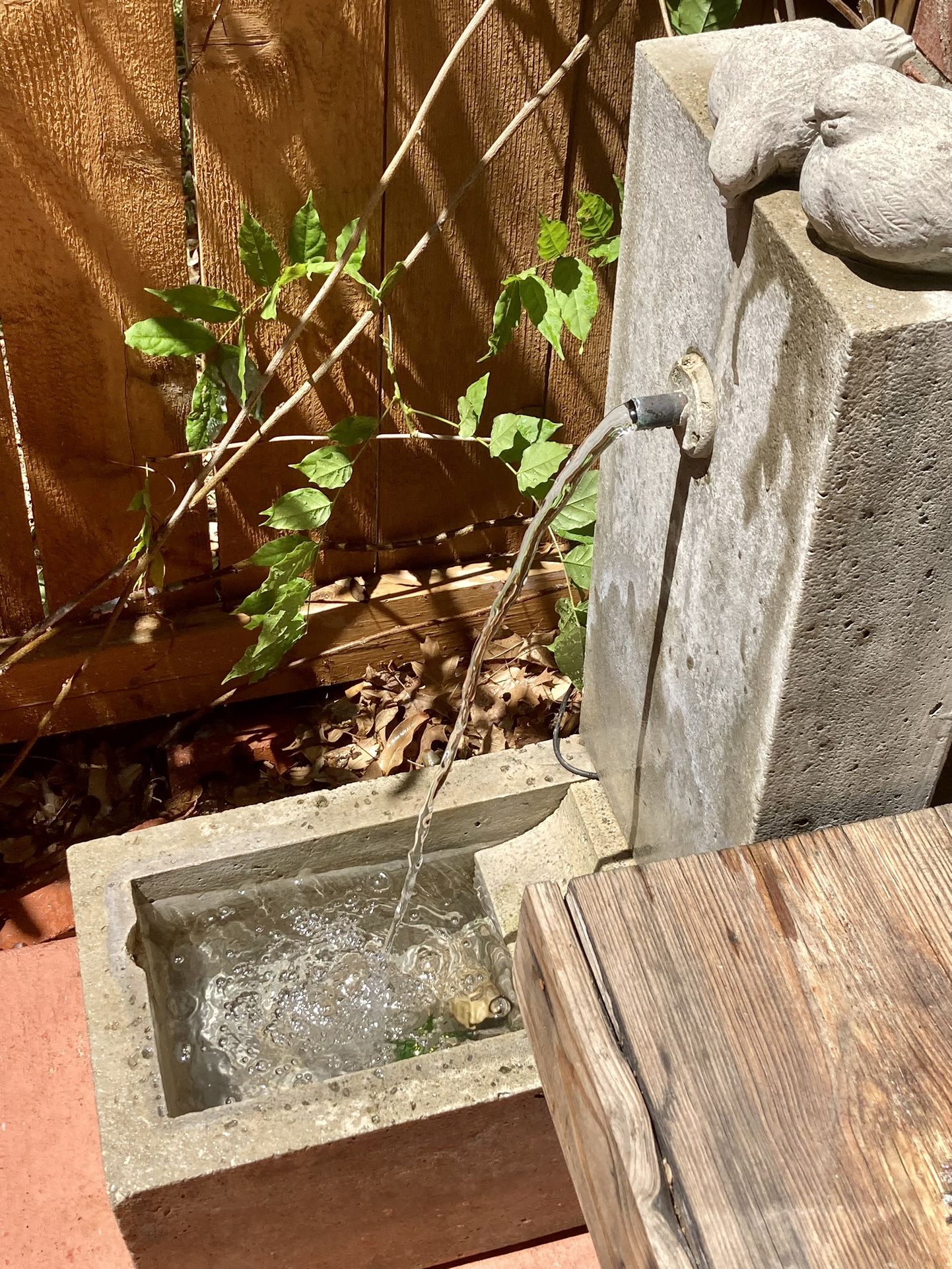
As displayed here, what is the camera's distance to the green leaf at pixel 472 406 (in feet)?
7.87

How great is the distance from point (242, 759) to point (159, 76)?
1.47m

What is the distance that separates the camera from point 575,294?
233 cm

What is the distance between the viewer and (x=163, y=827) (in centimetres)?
220

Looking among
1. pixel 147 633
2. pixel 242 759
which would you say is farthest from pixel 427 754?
pixel 147 633

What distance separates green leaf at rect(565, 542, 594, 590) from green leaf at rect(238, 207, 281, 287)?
0.77 metres

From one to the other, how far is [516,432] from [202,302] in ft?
2.21

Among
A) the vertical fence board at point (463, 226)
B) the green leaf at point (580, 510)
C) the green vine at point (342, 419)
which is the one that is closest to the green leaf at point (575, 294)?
the green vine at point (342, 419)

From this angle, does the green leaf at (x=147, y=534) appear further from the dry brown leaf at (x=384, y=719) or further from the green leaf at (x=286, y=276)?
the dry brown leaf at (x=384, y=719)

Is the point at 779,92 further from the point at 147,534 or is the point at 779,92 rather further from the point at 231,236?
the point at 147,534

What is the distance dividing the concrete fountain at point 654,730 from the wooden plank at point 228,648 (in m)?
0.62

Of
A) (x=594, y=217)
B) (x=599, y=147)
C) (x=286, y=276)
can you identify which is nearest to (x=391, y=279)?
(x=286, y=276)

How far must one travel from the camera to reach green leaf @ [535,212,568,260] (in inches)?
87.9

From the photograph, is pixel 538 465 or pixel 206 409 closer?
pixel 206 409

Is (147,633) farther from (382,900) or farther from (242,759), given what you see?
(382,900)
